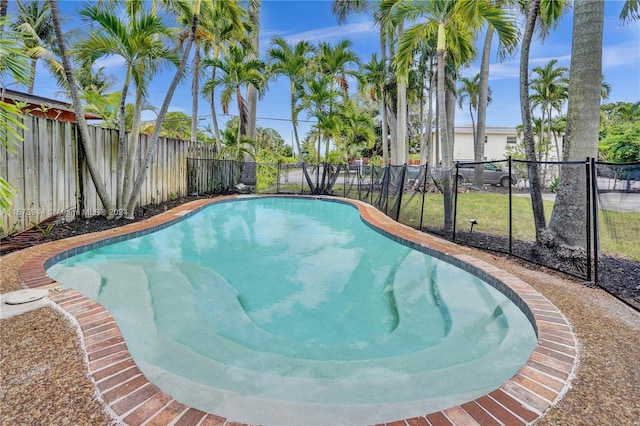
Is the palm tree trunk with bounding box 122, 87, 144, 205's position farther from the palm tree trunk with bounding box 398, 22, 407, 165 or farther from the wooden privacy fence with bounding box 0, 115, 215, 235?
the palm tree trunk with bounding box 398, 22, 407, 165

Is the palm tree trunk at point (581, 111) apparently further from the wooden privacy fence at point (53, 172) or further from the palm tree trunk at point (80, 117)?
the palm tree trunk at point (80, 117)

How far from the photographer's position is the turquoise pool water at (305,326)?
2248mm

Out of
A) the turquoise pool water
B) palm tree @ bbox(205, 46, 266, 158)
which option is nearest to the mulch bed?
the turquoise pool water

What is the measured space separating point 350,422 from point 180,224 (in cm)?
682

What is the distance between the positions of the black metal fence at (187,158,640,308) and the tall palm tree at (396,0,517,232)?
0.79 m

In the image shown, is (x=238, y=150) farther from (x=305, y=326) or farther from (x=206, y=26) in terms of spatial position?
(x=305, y=326)

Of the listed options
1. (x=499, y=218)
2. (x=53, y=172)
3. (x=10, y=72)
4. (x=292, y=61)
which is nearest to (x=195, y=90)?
(x=292, y=61)

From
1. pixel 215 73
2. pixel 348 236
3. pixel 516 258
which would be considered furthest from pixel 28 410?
pixel 215 73

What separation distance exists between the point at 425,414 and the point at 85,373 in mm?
1905

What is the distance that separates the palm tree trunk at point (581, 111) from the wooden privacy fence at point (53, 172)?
674 centimetres

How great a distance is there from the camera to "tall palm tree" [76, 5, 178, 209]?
6012mm

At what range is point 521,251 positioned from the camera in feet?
17.5

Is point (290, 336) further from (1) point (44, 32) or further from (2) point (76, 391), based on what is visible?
(1) point (44, 32)

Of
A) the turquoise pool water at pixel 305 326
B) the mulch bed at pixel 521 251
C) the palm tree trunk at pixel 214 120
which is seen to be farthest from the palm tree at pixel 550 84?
the turquoise pool water at pixel 305 326
